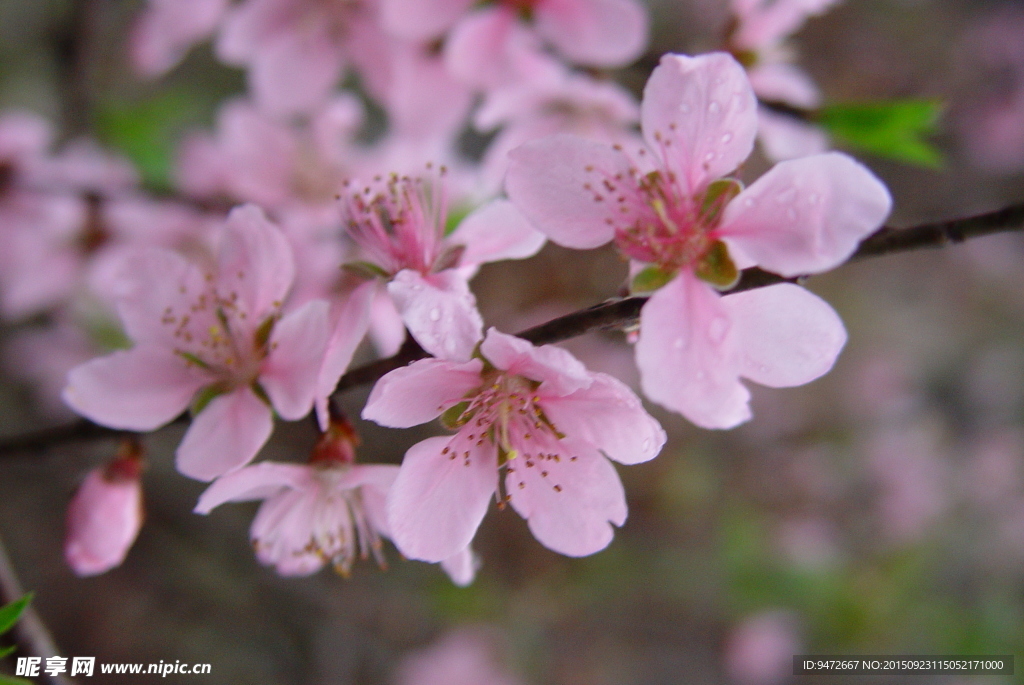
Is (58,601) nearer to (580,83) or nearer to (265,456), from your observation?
(265,456)

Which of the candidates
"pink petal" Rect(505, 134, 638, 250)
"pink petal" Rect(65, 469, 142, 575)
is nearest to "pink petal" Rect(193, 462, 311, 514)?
"pink petal" Rect(65, 469, 142, 575)

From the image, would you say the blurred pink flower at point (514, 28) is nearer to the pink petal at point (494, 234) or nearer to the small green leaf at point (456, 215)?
the small green leaf at point (456, 215)

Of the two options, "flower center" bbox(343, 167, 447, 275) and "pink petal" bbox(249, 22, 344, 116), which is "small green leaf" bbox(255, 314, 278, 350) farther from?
"pink petal" bbox(249, 22, 344, 116)

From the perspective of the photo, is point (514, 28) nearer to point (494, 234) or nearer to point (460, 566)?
point (494, 234)

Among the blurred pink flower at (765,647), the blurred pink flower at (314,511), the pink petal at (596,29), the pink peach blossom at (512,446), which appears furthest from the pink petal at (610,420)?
the blurred pink flower at (765,647)

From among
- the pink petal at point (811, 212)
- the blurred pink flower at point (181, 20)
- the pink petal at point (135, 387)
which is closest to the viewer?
the pink petal at point (811, 212)

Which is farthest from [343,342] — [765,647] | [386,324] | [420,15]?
[765,647]
